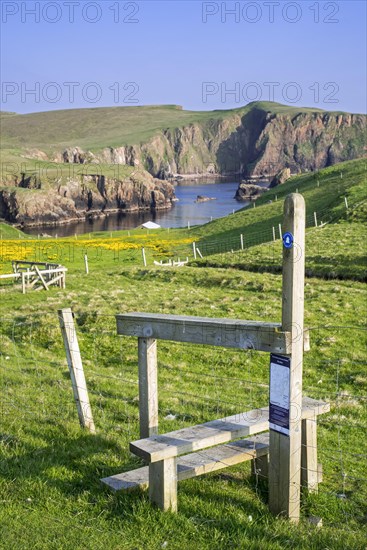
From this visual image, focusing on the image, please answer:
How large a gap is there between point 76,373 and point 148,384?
77.1 inches

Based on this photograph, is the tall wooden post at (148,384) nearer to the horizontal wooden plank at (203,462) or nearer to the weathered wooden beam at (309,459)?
the horizontal wooden plank at (203,462)

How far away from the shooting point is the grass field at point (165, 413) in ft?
19.9

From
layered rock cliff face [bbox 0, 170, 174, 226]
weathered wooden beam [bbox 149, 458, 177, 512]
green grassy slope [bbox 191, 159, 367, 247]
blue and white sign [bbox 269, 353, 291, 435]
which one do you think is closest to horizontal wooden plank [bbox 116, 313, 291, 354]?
blue and white sign [bbox 269, 353, 291, 435]

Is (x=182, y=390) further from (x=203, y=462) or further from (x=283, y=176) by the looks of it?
(x=283, y=176)

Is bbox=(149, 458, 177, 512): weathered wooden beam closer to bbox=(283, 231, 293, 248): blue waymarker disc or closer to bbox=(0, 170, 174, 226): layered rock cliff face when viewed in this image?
bbox=(283, 231, 293, 248): blue waymarker disc

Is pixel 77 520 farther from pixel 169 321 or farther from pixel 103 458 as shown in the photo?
pixel 169 321

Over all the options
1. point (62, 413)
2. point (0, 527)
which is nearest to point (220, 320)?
point (0, 527)

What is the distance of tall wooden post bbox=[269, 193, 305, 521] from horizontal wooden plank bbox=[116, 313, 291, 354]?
0.17 metres

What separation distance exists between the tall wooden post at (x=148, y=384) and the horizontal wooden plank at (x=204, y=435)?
2.33 feet

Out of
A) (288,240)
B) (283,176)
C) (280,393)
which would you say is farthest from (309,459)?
(283,176)

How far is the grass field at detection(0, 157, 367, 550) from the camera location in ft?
19.9

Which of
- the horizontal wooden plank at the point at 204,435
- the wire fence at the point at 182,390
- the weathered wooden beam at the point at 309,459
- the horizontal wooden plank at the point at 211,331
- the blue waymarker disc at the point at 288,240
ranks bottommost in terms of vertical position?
the wire fence at the point at 182,390

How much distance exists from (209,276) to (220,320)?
22678mm

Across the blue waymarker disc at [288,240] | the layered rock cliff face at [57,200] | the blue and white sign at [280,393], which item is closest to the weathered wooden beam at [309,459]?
the blue and white sign at [280,393]
